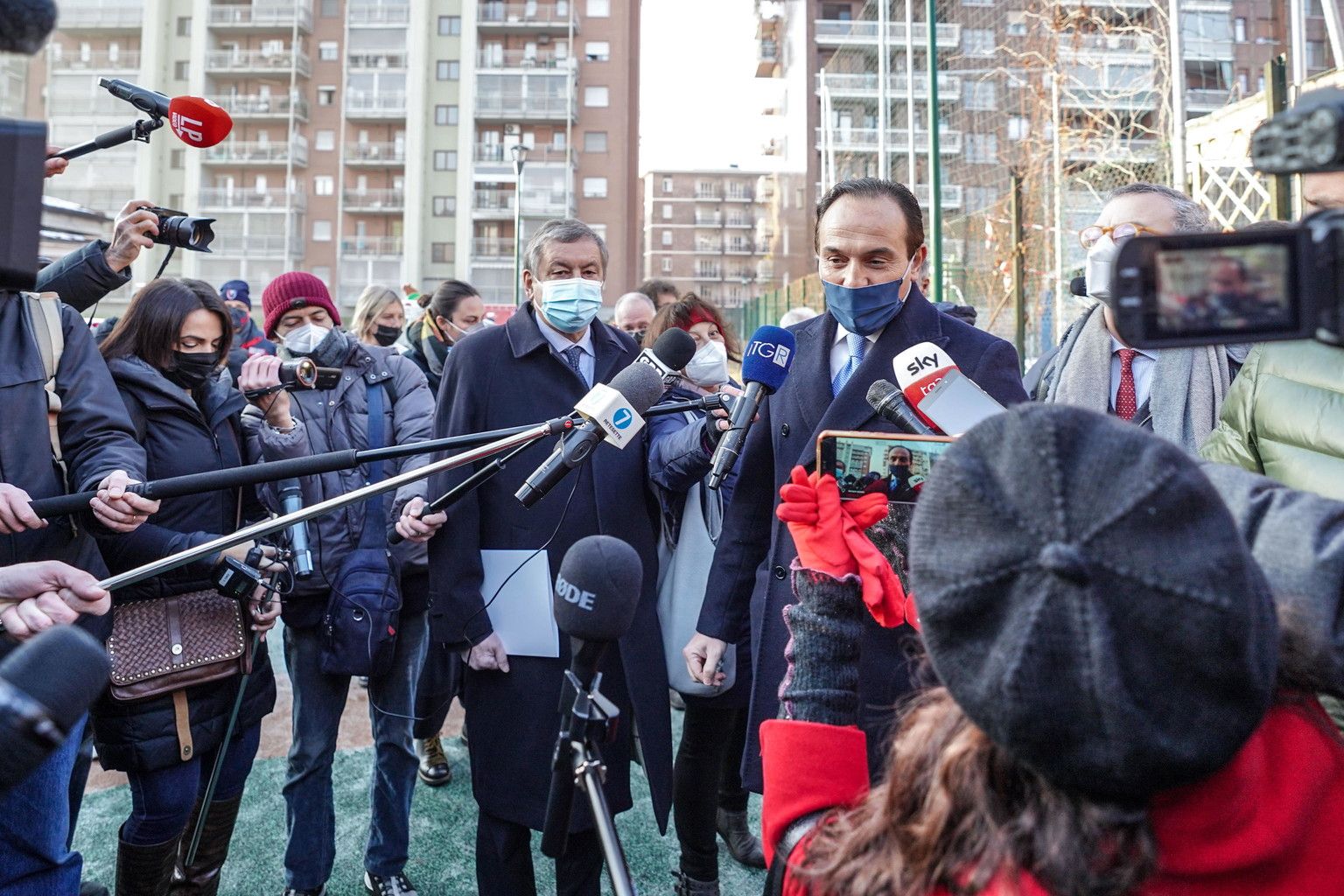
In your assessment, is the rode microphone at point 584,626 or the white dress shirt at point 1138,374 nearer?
the rode microphone at point 584,626

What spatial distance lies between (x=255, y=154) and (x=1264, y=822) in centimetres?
4926

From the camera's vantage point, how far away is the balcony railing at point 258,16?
44031mm

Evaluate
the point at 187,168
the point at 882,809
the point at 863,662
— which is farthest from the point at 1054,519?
the point at 187,168

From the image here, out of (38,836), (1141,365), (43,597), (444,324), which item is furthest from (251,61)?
(1141,365)

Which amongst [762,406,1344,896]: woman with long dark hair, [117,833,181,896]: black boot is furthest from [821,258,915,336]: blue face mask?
[117,833,181,896]: black boot

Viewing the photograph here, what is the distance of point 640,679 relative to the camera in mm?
2977

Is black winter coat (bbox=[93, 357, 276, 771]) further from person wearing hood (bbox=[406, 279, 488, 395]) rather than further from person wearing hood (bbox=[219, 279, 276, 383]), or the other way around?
person wearing hood (bbox=[406, 279, 488, 395])

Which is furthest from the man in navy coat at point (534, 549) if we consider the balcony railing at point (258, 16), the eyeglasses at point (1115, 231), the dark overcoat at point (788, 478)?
the balcony railing at point (258, 16)

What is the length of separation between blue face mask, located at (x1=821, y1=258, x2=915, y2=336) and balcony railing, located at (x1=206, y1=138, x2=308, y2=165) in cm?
4711

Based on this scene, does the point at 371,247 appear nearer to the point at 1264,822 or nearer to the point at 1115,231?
the point at 1115,231

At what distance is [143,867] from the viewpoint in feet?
9.84

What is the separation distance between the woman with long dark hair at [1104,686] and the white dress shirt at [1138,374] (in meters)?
2.07

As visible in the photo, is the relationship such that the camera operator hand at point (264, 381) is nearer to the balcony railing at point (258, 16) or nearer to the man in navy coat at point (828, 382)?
the man in navy coat at point (828, 382)

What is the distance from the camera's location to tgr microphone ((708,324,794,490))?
234 centimetres
